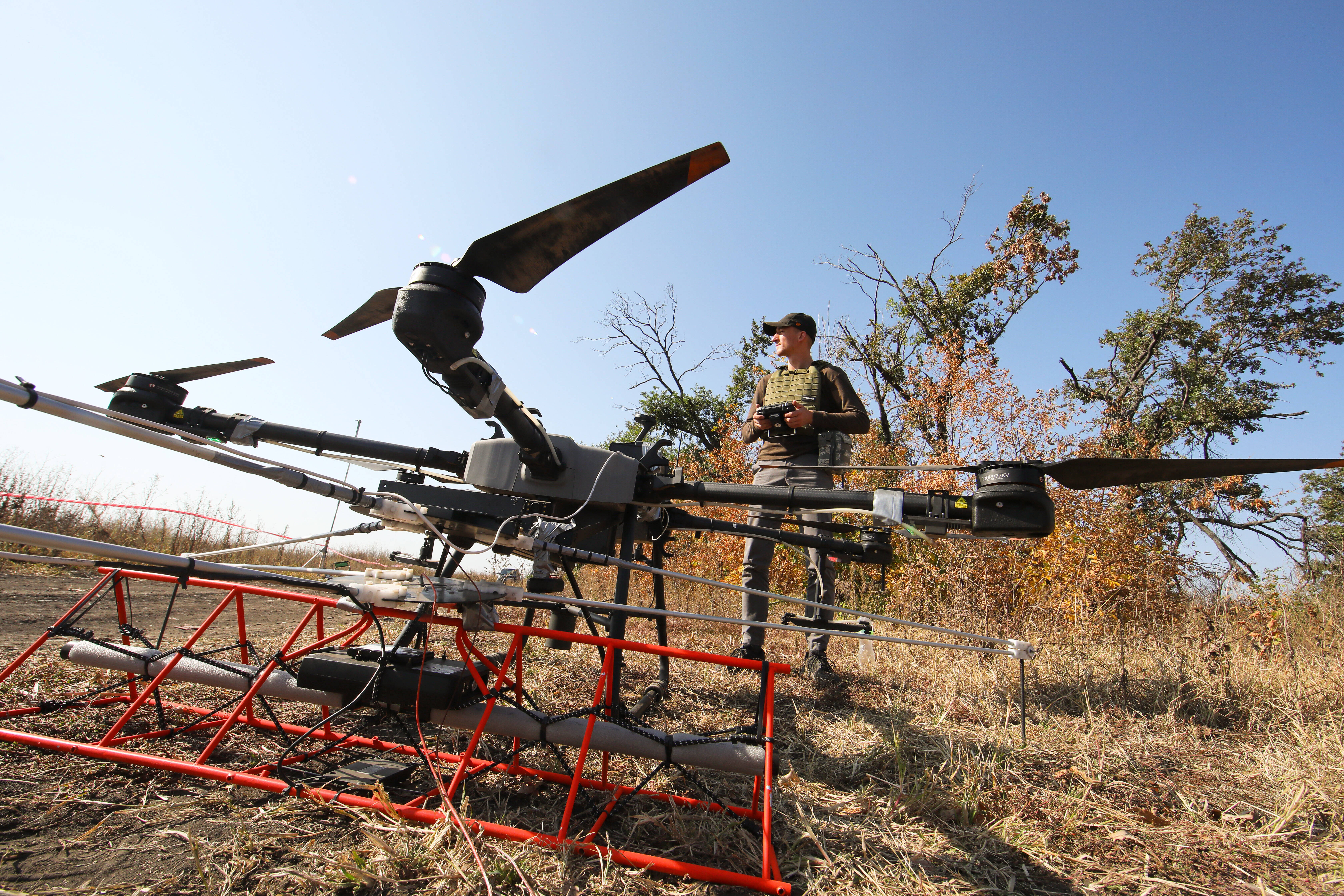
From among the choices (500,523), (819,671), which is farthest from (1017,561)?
(500,523)

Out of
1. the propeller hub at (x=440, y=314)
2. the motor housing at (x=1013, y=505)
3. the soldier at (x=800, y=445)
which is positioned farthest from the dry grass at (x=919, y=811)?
the propeller hub at (x=440, y=314)

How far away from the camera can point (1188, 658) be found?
3928 millimetres

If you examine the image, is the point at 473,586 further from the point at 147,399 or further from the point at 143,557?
the point at 147,399

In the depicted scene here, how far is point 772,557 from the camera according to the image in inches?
159

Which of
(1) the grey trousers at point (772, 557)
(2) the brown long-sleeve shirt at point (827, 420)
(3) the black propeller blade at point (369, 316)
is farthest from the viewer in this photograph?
(1) the grey trousers at point (772, 557)

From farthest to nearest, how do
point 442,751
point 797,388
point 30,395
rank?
point 797,388 < point 442,751 < point 30,395

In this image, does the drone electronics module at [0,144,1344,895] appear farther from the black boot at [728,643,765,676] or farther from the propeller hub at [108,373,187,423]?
the black boot at [728,643,765,676]

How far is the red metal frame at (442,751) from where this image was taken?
62.1 inches

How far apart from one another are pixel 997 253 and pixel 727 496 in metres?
21.6

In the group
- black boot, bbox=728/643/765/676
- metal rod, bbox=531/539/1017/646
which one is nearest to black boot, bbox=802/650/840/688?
black boot, bbox=728/643/765/676

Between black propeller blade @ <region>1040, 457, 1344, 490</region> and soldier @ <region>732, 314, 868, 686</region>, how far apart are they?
1470 millimetres

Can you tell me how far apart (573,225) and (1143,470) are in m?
2.17

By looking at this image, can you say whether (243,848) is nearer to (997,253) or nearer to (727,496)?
(727,496)

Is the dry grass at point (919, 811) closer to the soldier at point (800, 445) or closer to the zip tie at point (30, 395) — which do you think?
the soldier at point (800, 445)
